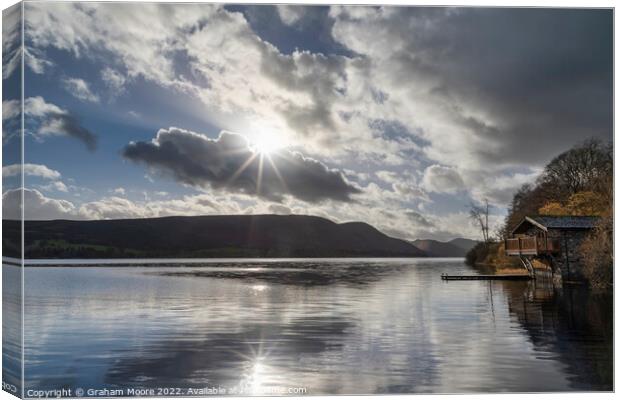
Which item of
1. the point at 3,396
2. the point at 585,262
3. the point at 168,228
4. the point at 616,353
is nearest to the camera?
the point at 3,396

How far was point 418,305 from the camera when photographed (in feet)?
100

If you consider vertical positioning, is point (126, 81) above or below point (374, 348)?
above

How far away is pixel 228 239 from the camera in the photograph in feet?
447

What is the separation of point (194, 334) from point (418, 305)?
1232 cm

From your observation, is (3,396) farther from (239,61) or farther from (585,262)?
(585,262)

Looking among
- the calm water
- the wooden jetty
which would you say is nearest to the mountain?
the wooden jetty

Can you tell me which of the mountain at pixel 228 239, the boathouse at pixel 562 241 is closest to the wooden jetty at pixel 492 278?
the boathouse at pixel 562 241

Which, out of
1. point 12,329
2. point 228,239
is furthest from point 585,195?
point 228,239

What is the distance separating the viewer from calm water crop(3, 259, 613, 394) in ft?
49.5

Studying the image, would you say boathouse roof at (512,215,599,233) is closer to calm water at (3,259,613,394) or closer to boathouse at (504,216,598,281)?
boathouse at (504,216,598,281)

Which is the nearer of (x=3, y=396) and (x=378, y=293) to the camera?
(x=3, y=396)

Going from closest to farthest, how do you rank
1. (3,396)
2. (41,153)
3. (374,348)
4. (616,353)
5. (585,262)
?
1. (3,396)
2. (616,353)
3. (374,348)
4. (41,153)
5. (585,262)

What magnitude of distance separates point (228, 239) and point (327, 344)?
→ 118 m

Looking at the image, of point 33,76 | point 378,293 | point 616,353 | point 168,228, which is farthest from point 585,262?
point 168,228
